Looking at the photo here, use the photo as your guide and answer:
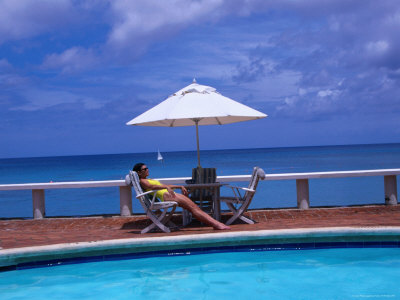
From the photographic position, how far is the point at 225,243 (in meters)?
5.90

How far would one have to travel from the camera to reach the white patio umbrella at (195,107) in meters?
6.69

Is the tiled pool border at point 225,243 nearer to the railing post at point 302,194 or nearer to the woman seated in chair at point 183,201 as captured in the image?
the woman seated in chair at point 183,201

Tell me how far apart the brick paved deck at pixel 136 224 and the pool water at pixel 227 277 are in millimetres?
769

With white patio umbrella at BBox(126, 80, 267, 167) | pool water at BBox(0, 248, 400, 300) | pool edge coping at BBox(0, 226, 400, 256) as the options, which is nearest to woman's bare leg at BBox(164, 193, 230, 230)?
pool edge coping at BBox(0, 226, 400, 256)

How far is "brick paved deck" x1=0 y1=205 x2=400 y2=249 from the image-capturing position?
6.59 meters

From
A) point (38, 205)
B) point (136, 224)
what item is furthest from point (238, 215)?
point (38, 205)

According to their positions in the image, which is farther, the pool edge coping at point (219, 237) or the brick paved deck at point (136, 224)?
the brick paved deck at point (136, 224)

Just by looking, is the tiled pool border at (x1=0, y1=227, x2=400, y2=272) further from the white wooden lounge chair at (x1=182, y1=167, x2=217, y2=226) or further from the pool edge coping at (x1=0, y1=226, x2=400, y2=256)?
Result: the white wooden lounge chair at (x1=182, y1=167, x2=217, y2=226)

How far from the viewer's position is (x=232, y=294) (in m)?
4.87

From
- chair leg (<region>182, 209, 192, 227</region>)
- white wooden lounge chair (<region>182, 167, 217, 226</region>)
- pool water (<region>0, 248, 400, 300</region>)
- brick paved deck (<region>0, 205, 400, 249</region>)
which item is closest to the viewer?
pool water (<region>0, 248, 400, 300</region>)

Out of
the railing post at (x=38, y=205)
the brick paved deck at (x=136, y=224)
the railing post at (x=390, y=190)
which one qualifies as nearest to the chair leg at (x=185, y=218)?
the brick paved deck at (x=136, y=224)

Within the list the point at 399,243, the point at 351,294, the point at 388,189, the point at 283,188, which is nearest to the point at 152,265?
the point at 351,294

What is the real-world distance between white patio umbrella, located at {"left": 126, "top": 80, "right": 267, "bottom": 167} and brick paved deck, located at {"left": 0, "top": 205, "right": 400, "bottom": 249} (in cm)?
162

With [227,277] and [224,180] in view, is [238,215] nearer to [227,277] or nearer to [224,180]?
[224,180]
